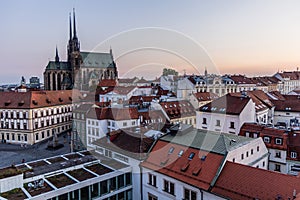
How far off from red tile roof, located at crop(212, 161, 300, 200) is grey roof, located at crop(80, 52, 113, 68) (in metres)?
84.7

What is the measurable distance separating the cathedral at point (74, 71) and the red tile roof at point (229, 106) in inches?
2254

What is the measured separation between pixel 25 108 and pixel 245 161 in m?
41.8

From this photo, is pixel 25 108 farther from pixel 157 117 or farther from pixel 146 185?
pixel 146 185

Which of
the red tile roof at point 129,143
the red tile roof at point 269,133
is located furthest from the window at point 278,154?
the red tile roof at point 129,143

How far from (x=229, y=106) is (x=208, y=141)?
16.5 meters

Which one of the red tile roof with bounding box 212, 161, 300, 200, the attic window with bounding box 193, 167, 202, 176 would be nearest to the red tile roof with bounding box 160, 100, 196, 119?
the attic window with bounding box 193, 167, 202, 176

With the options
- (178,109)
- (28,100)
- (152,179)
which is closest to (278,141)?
(152,179)

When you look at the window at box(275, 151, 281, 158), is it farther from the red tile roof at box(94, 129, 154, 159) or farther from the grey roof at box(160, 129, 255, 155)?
the red tile roof at box(94, 129, 154, 159)

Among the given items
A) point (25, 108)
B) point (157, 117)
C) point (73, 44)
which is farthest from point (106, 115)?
point (73, 44)

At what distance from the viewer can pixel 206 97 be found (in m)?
55.4

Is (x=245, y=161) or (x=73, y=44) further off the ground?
(x=73, y=44)

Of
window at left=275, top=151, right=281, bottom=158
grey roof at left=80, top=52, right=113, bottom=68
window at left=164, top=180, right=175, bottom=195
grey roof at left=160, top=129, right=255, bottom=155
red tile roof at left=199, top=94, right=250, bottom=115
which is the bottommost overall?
window at left=164, top=180, right=175, bottom=195

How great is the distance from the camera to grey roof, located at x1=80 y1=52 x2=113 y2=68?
3861 inches

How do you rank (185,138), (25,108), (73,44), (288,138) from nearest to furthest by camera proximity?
(185,138)
(288,138)
(25,108)
(73,44)
